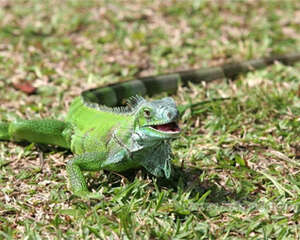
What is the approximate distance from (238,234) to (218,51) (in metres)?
3.87

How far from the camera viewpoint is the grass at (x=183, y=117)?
3740 millimetres

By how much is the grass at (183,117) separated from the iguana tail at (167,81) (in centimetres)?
16

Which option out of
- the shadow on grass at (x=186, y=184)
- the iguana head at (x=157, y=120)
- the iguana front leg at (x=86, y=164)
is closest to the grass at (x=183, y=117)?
the shadow on grass at (x=186, y=184)

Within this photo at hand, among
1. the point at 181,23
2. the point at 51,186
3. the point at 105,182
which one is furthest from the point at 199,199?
the point at 181,23

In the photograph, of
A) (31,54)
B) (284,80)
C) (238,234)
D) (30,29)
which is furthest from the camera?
(30,29)

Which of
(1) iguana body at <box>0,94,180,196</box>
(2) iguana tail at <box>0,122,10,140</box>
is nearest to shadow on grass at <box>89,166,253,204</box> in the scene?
(1) iguana body at <box>0,94,180,196</box>

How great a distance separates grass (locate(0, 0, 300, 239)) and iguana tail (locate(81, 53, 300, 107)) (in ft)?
0.51

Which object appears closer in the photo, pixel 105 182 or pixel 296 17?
pixel 105 182

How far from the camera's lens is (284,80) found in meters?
6.35

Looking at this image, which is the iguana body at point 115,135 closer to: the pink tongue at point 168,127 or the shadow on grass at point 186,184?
the pink tongue at point 168,127

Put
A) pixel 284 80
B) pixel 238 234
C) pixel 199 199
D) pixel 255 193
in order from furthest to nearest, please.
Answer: pixel 284 80
pixel 255 193
pixel 199 199
pixel 238 234

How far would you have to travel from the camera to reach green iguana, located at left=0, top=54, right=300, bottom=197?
12.4ft

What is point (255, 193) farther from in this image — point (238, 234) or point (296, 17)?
point (296, 17)

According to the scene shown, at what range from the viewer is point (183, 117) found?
17.9 ft
